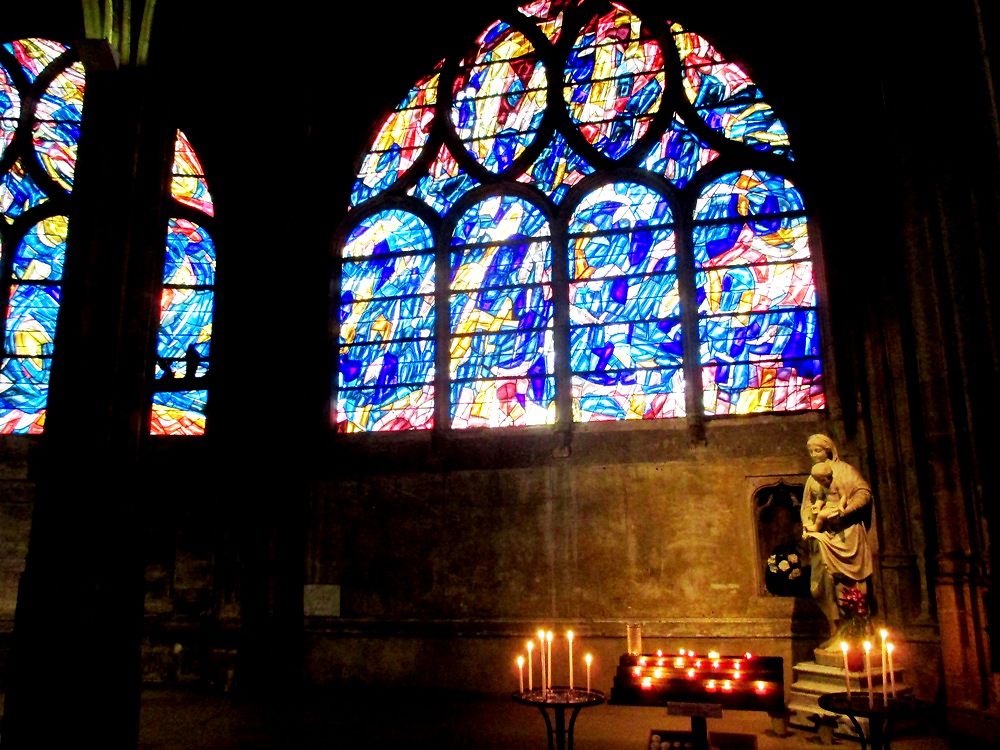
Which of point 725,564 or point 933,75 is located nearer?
point 933,75

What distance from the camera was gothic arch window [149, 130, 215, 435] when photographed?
392 inches

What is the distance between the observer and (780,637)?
797cm

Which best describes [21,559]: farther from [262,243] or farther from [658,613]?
[658,613]

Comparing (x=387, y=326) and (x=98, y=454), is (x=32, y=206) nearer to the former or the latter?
(x=387, y=326)

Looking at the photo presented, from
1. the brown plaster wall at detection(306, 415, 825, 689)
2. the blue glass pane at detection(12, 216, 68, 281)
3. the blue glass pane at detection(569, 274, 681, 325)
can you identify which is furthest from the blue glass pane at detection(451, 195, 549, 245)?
the blue glass pane at detection(12, 216, 68, 281)

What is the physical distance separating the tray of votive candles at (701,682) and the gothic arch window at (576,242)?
132 inches

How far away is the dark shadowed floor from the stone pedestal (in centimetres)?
15

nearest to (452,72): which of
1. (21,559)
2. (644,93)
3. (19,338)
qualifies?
(644,93)

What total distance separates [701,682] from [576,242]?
18.3ft

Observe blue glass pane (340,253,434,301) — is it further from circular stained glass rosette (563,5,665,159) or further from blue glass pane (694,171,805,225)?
blue glass pane (694,171,805,225)

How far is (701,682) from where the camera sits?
205 inches

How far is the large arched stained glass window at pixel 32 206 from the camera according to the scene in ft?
33.4

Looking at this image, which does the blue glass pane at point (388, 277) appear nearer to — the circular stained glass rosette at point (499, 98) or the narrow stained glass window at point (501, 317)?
the narrow stained glass window at point (501, 317)

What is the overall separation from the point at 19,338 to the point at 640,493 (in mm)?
7422
